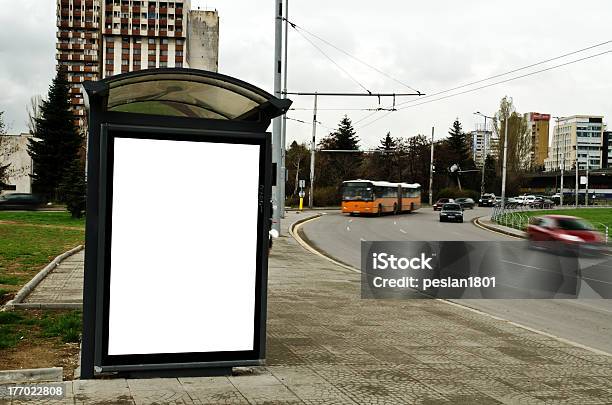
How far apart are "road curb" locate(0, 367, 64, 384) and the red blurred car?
77.8 feet

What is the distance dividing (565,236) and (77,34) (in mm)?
117489

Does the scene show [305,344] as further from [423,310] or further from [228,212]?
[423,310]

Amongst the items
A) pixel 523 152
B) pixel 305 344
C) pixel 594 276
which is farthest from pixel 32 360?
pixel 523 152

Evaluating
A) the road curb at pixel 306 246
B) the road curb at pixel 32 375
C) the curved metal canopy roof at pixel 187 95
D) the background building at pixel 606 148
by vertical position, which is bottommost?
the road curb at pixel 306 246

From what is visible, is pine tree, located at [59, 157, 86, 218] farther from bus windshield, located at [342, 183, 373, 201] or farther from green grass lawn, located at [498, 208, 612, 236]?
green grass lawn, located at [498, 208, 612, 236]

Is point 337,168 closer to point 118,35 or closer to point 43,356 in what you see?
point 118,35

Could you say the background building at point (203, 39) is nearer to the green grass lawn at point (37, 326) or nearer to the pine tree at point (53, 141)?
the pine tree at point (53, 141)

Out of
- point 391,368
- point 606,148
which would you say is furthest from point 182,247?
point 606,148

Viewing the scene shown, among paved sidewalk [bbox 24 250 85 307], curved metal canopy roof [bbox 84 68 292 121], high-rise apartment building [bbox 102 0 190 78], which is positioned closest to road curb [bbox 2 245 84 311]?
paved sidewalk [bbox 24 250 85 307]

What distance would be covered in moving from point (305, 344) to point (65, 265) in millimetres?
10752

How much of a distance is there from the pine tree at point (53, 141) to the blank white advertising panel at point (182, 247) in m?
65.2

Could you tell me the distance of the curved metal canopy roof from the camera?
6.88 meters

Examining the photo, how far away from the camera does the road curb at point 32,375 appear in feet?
22.1

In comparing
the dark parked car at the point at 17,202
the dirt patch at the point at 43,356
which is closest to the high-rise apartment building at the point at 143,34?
the dark parked car at the point at 17,202
